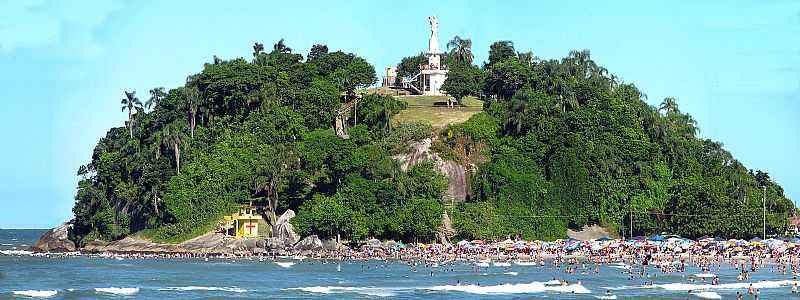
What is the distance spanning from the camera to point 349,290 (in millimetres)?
91938

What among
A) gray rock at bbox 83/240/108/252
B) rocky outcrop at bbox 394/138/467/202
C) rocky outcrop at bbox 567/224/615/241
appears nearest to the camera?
rocky outcrop at bbox 567/224/615/241

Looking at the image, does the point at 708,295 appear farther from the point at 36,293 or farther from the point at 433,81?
the point at 433,81

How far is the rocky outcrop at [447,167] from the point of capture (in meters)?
142

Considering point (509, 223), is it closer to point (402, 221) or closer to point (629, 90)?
point (402, 221)

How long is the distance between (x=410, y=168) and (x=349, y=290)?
50797mm

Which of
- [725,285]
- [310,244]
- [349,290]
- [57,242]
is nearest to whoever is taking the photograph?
[349,290]

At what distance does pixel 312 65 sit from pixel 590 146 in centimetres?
4091

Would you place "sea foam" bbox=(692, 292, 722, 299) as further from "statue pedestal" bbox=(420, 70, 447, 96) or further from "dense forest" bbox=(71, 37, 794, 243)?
"statue pedestal" bbox=(420, 70, 447, 96)

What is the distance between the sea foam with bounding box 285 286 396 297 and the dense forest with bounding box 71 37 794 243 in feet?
127

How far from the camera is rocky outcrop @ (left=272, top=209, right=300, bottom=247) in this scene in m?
135

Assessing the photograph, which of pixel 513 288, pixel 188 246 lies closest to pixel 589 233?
pixel 188 246

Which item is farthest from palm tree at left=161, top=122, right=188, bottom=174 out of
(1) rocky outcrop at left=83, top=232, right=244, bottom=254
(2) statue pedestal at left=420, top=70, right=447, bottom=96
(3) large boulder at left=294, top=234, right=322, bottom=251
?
(2) statue pedestal at left=420, top=70, right=447, bottom=96

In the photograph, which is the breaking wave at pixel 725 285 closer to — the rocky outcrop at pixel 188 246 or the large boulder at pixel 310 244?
the large boulder at pixel 310 244

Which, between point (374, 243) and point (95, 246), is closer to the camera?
point (374, 243)
